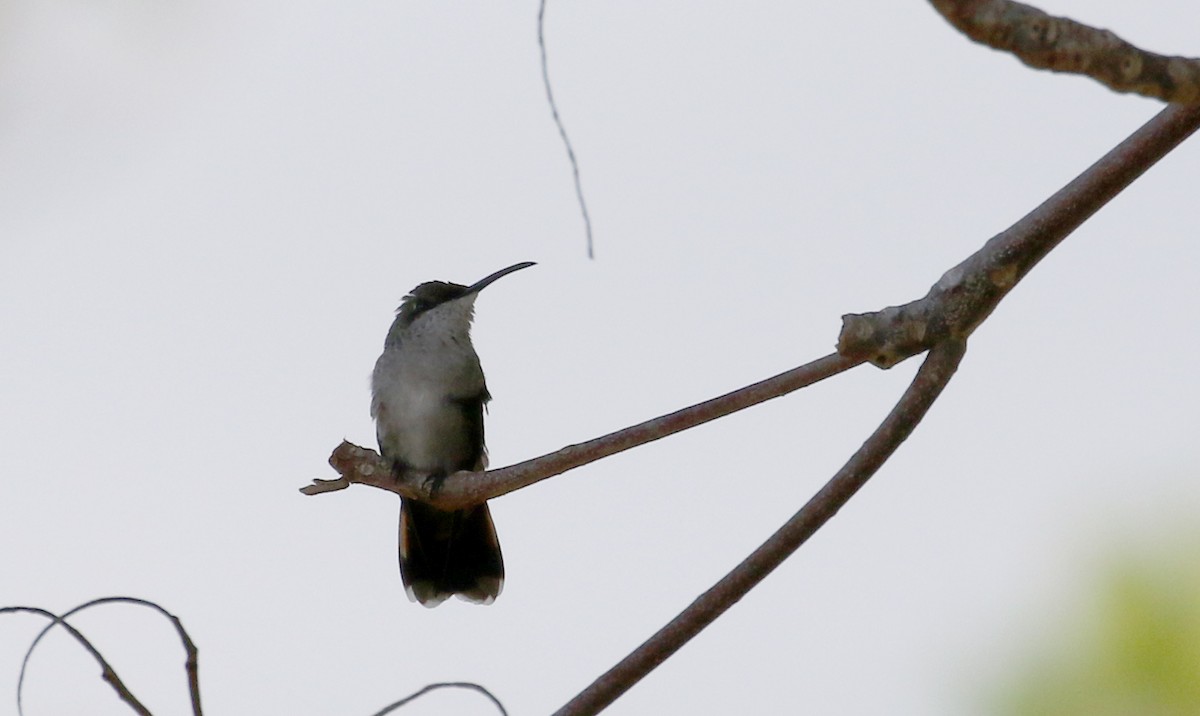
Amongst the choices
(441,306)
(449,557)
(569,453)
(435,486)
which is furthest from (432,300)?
(569,453)

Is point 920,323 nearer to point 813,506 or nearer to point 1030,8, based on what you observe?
point 813,506

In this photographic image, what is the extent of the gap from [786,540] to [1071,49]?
1009mm

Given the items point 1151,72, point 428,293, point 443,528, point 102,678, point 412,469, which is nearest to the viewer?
point 1151,72

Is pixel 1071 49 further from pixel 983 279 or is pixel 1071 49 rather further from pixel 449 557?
pixel 449 557

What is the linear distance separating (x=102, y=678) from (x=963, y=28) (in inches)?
68.2

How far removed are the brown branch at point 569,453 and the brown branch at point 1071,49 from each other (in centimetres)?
81

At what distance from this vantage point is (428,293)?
6137 mm

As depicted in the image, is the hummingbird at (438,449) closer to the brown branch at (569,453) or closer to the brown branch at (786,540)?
the brown branch at (569,453)

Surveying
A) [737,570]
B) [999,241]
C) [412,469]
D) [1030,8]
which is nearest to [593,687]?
[737,570]

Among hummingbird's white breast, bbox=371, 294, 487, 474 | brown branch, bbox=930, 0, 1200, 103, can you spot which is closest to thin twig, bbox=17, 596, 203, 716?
brown branch, bbox=930, 0, 1200, 103

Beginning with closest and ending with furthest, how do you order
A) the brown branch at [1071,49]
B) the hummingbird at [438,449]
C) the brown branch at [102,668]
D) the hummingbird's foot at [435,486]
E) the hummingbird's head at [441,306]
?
the brown branch at [1071,49] → the brown branch at [102,668] → the hummingbird's foot at [435,486] → the hummingbird at [438,449] → the hummingbird's head at [441,306]

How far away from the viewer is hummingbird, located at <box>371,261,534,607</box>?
214 inches

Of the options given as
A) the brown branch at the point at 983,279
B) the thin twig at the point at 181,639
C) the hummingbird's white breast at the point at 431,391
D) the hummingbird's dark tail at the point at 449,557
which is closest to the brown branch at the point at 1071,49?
the brown branch at the point at 983,279

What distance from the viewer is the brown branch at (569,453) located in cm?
247
